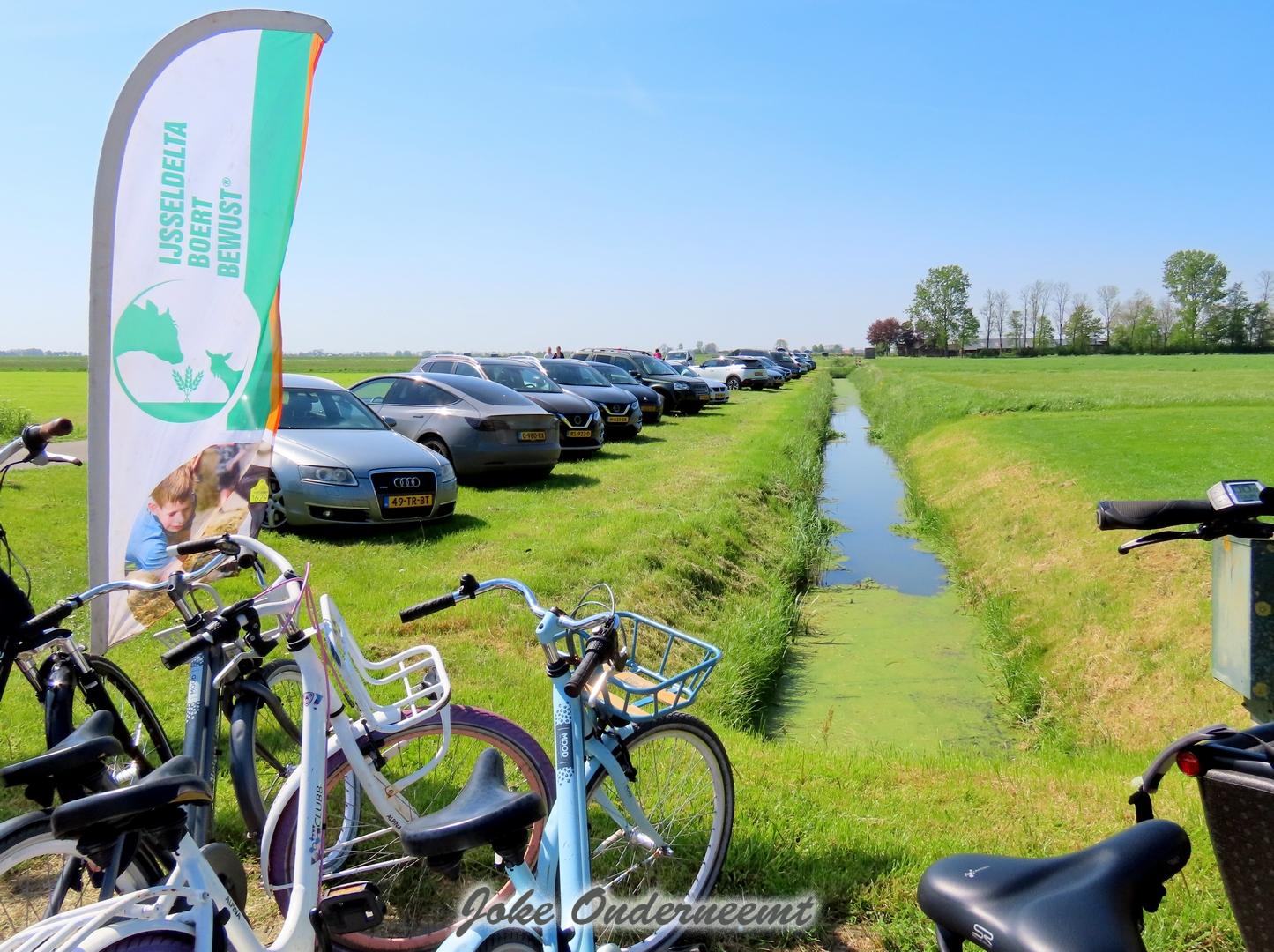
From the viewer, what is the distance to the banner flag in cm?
407

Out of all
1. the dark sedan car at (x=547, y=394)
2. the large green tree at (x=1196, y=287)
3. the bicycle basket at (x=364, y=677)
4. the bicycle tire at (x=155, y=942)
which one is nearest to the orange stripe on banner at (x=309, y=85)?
the bicycle basket at (x=364, y=677)

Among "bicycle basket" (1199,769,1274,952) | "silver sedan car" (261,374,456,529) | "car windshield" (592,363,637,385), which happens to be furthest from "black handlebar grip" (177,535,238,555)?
"car windshield" (592,363,637,385)

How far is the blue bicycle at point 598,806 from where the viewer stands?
2.06 m

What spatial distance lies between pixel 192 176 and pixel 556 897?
12.4ft

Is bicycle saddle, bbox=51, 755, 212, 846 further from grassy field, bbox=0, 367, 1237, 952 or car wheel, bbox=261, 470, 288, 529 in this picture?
car wheel, bbox=261, 470, 288, 529

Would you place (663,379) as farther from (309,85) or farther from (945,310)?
(945,310)

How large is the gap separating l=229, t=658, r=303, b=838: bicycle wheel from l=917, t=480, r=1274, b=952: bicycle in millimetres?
2115

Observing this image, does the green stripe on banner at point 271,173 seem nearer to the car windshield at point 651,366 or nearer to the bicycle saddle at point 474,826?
the bicycle saddle at point 474,826

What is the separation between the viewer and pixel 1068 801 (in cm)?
438

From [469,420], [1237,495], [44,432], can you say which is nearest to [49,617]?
[44,432]

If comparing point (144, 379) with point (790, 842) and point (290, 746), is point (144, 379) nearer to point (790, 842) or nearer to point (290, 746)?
point (290, 746)

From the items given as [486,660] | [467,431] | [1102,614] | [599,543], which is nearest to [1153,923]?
[486,660]

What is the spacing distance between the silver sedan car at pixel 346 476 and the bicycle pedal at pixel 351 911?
6.43m

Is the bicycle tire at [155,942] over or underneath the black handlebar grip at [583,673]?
underneath
